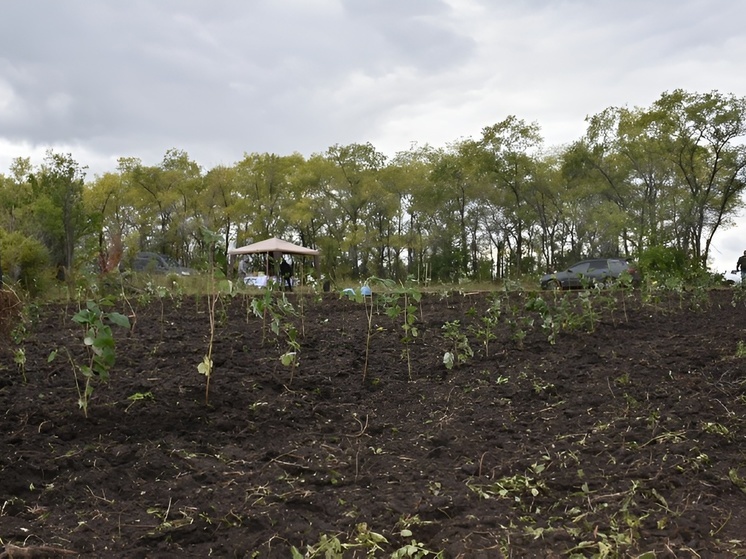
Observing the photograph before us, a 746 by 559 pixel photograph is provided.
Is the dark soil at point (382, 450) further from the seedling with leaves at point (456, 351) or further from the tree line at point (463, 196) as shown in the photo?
the tree line at point (463, 196)

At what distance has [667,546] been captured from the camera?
1.86 meters

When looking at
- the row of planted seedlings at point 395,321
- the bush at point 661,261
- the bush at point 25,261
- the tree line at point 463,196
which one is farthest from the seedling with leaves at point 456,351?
the tree line at point 463,196

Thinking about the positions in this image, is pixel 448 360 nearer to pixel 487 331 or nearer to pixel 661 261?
pixel 487 331

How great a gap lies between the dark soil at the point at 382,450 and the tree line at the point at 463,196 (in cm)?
1719

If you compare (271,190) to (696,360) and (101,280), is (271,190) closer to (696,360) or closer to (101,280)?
(101,280)

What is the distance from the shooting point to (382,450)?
106 inches

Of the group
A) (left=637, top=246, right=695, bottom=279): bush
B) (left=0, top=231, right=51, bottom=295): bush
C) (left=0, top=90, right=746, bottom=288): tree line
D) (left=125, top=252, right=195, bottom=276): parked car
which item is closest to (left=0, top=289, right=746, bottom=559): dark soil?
(left=0, top=231, right=51, bottom=295): bush

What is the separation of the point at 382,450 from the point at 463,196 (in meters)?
29.3

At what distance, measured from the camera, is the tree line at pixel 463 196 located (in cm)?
2341

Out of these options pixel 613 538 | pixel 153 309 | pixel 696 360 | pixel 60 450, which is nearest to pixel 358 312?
Result: pixel 153 309

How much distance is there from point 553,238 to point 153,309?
1155 inches

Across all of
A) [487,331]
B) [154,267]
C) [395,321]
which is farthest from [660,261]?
[154,267]

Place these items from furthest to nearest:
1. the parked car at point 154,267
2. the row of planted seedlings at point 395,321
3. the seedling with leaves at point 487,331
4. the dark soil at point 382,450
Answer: the parked car at point 154,267
the seedling with leaves at point 487,331
the row of planted seedlings at point 395,321
the dark soil at point 382,450

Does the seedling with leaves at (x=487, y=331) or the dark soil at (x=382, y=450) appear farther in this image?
the seedling with leaves at (x=487, y=331)
